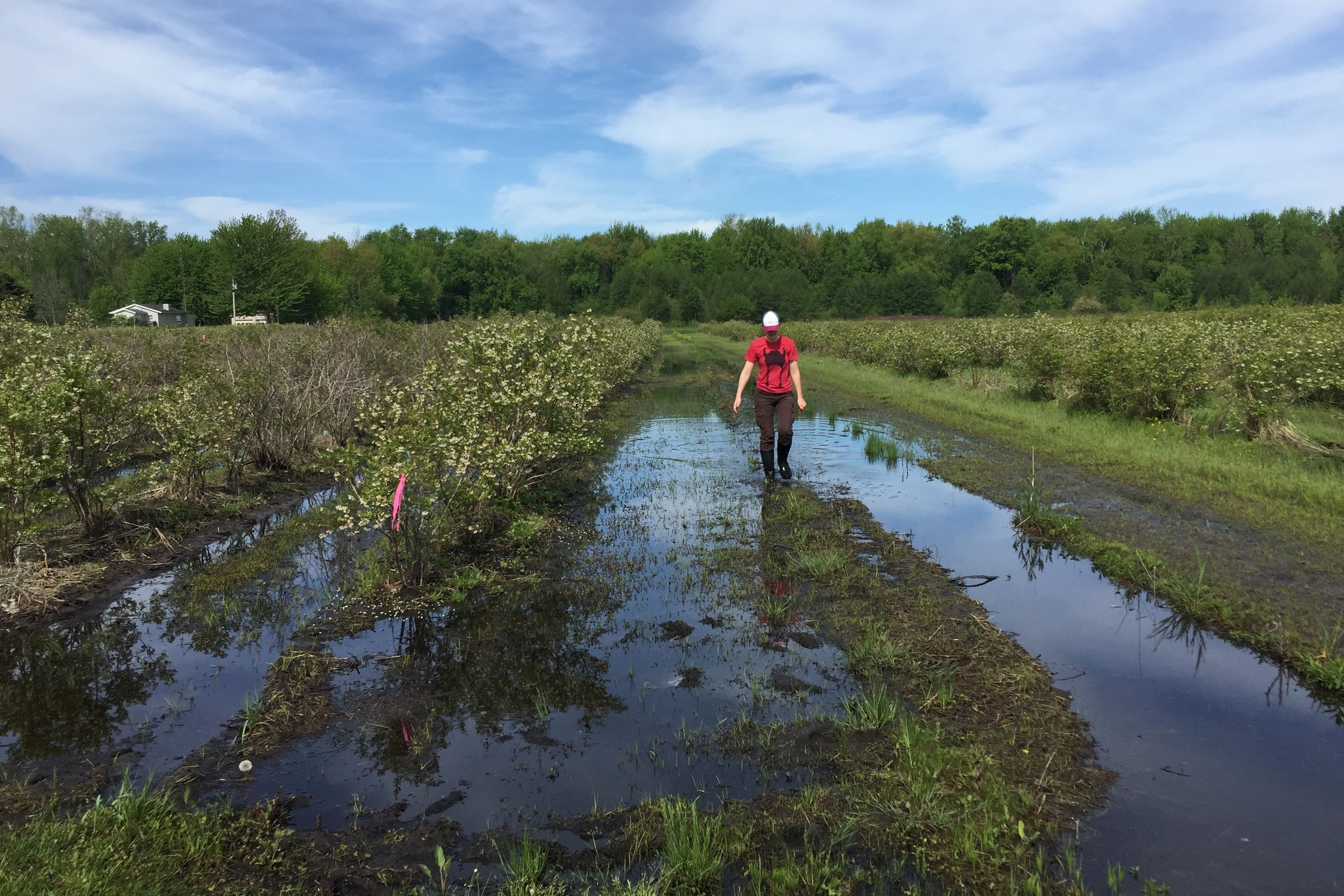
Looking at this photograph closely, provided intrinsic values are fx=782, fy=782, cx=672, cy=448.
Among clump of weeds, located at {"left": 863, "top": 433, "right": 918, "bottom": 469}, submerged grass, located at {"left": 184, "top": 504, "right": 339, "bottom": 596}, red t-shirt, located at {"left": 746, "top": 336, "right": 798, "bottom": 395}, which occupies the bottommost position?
submerged grass, located at {"left": 184, "top": 504, "right": 339, "bottom": 596}

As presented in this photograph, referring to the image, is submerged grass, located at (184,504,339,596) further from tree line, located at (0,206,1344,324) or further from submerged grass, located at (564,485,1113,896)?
tree line, located at (0,206,1344,324)

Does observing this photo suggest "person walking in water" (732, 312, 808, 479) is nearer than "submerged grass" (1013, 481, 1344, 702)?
No

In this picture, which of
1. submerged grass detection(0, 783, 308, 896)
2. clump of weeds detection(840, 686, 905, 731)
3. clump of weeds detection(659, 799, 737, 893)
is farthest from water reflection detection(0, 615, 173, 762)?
clump of weeds detection(840, 686, 905, 731)

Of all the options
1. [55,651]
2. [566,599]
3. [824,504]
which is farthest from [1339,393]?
[55,651]

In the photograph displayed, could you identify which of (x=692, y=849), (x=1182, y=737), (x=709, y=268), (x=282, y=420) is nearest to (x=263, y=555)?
(x=282, y=420)

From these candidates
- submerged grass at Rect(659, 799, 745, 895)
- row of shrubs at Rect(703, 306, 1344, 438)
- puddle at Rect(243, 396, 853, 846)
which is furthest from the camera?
row of shrubs at Rect(703, 306, 1344, 438)

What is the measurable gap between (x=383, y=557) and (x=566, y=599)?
218cm

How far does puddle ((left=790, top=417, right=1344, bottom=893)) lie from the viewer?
3.26 m

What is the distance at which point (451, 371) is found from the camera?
31.7 feet

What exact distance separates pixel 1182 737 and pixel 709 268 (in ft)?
357

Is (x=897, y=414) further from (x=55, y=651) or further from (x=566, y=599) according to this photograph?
(x=55, y=651)

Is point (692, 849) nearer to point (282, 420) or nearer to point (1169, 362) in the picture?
point (282, 420)

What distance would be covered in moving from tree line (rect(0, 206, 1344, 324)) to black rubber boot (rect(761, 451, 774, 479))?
58.9m

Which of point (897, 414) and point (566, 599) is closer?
point (566, 599)
